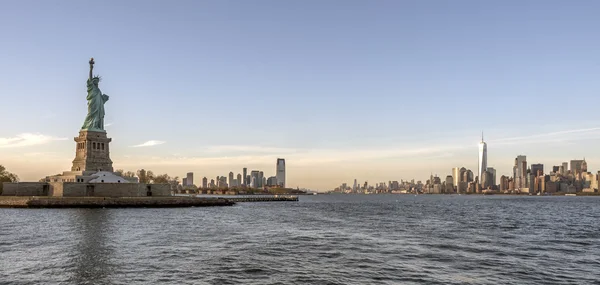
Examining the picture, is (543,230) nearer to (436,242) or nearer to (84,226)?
(436,242)

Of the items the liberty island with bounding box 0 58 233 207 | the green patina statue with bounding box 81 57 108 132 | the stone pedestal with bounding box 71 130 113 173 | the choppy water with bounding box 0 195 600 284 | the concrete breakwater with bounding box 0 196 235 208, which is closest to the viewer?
the choppy water with bounding box 0 195 600 284

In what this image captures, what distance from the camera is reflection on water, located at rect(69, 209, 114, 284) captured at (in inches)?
1092

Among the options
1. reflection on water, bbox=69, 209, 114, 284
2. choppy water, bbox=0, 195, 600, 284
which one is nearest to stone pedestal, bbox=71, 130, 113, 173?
choppy water, bbox=0, 195, 600, 284

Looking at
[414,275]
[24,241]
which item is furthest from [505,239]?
[24,241]

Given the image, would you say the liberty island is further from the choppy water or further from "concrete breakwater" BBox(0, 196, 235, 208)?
the choppy water

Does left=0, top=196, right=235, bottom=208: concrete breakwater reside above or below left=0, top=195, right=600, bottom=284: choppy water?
below

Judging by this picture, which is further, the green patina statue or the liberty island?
the green patina statue

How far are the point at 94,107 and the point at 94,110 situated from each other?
35.4 inches

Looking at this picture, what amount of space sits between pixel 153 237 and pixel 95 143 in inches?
3103

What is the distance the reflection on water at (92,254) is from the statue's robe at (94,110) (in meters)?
66.4

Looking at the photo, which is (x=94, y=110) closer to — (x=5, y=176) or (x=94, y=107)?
(x=94, y=107)

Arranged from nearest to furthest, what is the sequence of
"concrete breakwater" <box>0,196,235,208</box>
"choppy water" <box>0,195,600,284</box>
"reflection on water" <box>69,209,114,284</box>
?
"reflection on water" <box>69,209,114,284</box>, "choppy water" <box>0,195,600,284</box>, "concrete breakwater" <box>0,196,235,208</box>

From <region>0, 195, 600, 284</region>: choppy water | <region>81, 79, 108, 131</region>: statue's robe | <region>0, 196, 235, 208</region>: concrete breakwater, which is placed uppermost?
<region>81, 79, 108, 131</region>: statue's robe

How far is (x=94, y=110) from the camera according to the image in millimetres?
118688
